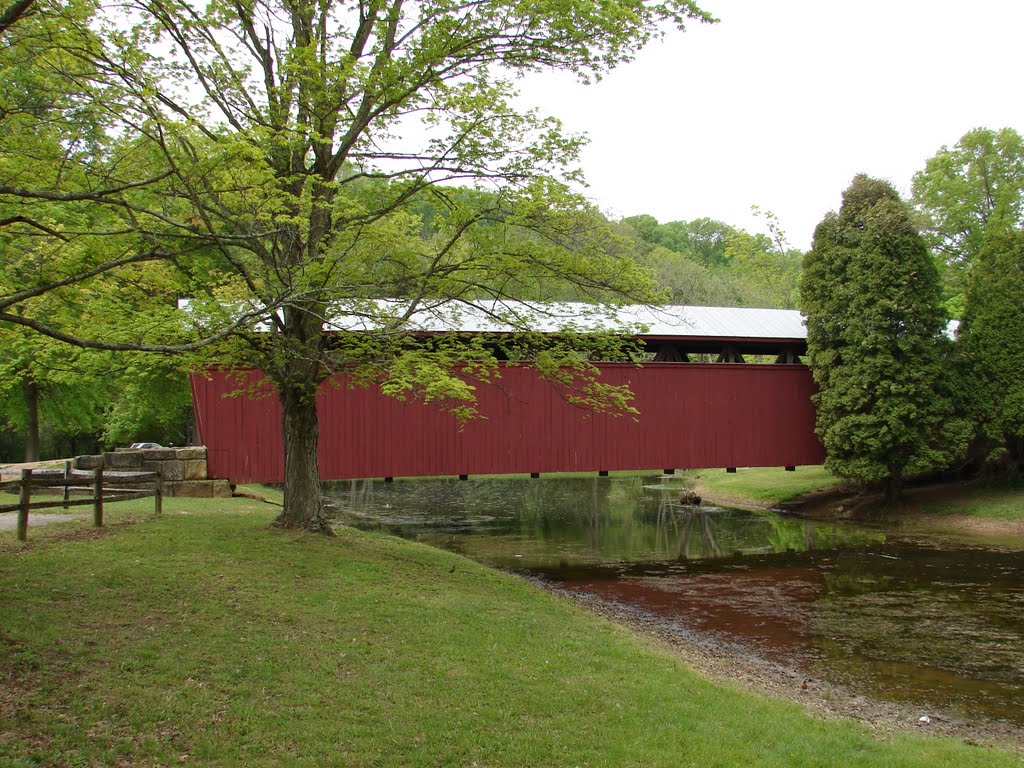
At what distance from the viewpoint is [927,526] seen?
749 inches

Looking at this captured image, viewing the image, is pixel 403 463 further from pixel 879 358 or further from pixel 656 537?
pixel 879 358

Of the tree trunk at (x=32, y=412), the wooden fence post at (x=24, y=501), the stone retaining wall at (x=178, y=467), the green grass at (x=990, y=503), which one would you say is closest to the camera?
the wooden fence post at (x=24, y=501)

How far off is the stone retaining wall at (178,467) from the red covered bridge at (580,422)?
29 cm

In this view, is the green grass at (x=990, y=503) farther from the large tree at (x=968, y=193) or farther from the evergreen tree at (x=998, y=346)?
the large tree at (x=968, y=193)

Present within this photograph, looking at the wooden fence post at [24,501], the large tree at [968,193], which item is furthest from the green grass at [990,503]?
the wooden fence post at [24,501]

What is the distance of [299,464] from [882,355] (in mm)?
15013

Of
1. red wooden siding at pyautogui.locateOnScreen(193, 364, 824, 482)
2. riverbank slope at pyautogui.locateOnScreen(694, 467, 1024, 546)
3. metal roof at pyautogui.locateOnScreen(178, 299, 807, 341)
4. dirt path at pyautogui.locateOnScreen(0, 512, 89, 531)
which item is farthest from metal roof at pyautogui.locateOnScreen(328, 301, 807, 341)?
riverbank slope at pyautogui.locateOnScreen(694, 467, 1024, 546)

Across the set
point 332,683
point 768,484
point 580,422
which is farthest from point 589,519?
point 332,683

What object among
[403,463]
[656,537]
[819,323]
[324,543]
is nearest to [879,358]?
[819,323]

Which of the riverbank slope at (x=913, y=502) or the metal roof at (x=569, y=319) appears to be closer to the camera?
the metal roof at (x=569, y=319)

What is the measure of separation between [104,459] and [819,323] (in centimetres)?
1739

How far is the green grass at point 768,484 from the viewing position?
24297mm

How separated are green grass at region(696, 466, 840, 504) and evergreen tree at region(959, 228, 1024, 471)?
184 inches

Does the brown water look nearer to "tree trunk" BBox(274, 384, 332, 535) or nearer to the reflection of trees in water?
the reflection of trees in water
